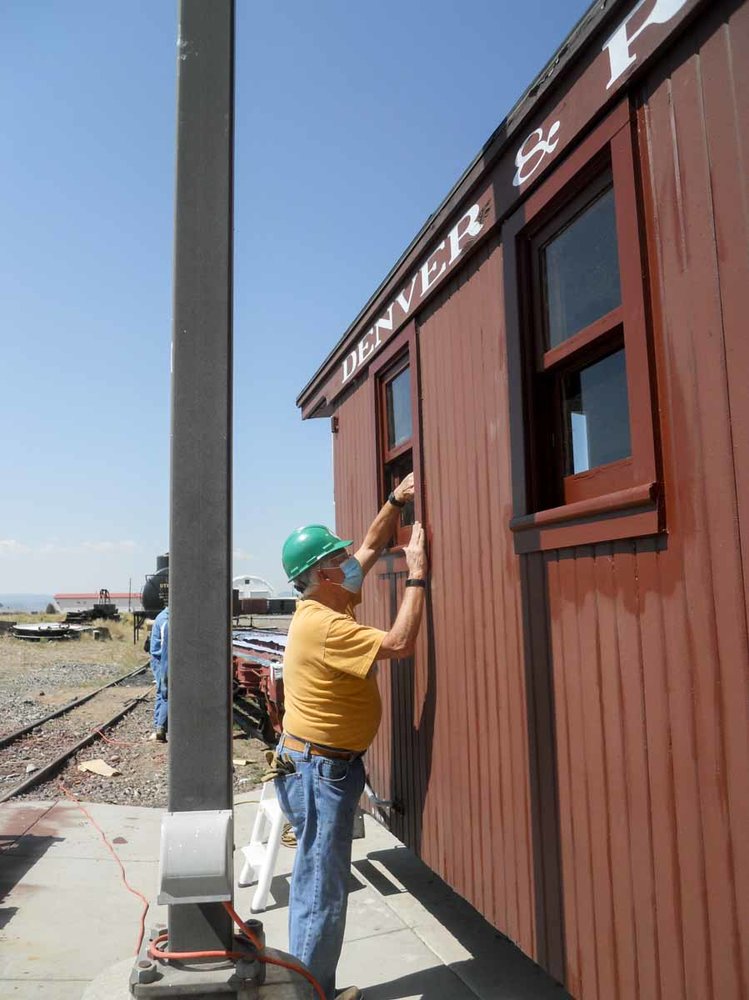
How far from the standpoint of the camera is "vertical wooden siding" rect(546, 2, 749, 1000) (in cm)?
216

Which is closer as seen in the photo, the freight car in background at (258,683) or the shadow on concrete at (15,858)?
the shadow on concrete at (15,858)

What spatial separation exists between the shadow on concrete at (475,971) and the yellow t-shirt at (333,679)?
4.06 feet

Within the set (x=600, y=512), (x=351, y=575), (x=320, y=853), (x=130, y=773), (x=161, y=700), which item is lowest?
(x=130, y=773)

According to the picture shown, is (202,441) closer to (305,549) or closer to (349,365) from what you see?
(305,549)

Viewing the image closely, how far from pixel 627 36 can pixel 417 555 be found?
2469mm

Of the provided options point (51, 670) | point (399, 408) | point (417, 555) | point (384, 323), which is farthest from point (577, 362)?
point (51, 670)

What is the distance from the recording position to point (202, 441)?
260 centimetres

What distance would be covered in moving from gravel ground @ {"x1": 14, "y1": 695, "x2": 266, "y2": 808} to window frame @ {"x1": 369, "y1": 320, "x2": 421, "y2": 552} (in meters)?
3.75

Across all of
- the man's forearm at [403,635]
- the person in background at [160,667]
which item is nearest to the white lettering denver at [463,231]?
the man's forearm at [403,635]

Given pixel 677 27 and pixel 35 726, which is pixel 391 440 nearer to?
pixel 677 27

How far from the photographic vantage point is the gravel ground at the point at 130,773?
836 cm

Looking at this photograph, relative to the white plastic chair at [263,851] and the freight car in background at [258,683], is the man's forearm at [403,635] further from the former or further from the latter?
the freight car in background at [258,683]

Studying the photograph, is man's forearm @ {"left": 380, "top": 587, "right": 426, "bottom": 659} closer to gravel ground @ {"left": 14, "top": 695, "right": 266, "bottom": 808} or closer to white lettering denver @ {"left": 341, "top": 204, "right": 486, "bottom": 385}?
white lettering denver @ {"left": 341, "top": 204, "right": 486, "bottom": 385}

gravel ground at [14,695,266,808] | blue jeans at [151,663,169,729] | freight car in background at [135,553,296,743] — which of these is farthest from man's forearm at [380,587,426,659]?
blue jeans at [151,663,169,729]
